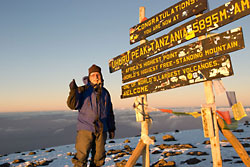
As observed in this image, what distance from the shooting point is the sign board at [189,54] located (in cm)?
375

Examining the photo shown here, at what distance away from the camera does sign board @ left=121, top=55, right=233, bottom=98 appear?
388cm

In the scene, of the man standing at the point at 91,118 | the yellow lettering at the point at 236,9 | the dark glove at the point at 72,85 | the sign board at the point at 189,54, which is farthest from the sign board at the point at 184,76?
the dark glove at the point at 72,85

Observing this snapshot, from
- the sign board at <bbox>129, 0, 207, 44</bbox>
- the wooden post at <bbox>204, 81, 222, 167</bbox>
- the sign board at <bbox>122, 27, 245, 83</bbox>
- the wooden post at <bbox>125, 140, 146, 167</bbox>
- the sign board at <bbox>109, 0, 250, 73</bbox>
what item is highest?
the sign board at <bbox>129, 0, 207, 44</bbox>

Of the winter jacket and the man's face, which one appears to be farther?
the man's face

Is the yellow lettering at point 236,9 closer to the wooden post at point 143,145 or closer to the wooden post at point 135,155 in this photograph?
the wooden post at point 143,145

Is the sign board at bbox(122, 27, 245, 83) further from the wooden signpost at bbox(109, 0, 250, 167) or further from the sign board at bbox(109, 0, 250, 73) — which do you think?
the sign board at bbox(109, 0, 250, 73)

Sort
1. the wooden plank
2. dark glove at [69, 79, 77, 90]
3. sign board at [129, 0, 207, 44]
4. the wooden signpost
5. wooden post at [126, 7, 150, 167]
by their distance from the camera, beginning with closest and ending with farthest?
the wooden signpost
dark glove at [69, 79, 77, 90]
the wooden plank
sign board at [129, 0, 207, 44]
wooden post at [126, 7, 150, 167]

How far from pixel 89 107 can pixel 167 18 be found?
2931 millimetres

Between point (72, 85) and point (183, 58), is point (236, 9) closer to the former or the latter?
point (183, 58)

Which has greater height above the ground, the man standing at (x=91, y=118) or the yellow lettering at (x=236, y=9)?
the yellow lettering at (x=236, y=9)

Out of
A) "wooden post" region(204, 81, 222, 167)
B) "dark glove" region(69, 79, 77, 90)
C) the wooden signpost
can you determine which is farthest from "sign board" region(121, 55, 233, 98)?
"dark glove" region(69, 79, 77, 90)

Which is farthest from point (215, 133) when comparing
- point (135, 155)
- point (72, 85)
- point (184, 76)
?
point (72, 85)

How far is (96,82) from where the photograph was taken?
466 centimetres

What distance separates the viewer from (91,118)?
4270 mm
